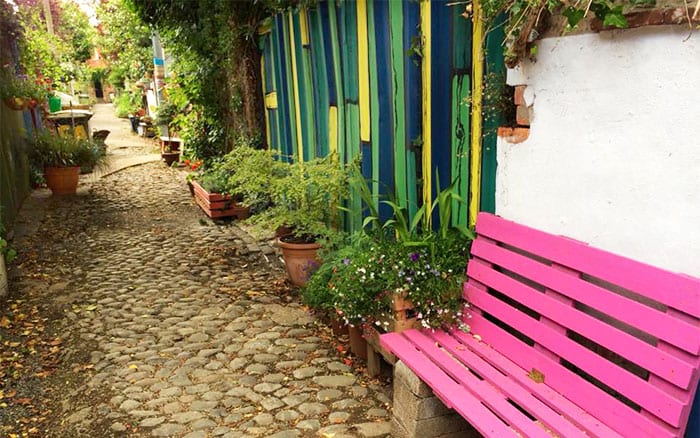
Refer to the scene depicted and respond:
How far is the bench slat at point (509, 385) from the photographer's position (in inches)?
79.4

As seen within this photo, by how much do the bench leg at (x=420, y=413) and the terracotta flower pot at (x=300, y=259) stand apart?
6.41ft

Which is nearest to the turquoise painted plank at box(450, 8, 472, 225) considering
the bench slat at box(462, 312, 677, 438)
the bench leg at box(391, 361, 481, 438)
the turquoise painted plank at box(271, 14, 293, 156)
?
the bench slat at box(462, 312, 677, 438)

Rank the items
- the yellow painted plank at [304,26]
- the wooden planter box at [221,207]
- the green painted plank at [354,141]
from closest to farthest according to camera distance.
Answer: the green painted plank at [354,141] → the yellow painted plank at [304,26] → the wooden planter box at [221,207]

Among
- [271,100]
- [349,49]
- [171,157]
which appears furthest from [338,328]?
[171,157]

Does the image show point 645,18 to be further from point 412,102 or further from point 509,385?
point 412,102

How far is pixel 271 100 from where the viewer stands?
6832 millimetres

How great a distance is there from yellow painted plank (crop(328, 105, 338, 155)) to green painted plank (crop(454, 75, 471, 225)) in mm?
1732

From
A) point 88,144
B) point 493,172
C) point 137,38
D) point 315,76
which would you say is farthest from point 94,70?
point 493,172

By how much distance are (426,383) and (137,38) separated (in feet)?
57.4

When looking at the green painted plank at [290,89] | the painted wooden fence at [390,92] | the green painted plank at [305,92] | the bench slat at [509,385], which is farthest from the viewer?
the green painted plank at [290,89]

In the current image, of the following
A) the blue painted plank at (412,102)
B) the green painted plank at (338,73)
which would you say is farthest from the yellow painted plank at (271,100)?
the blue painted plank at (412,102)

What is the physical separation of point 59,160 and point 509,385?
8709mm

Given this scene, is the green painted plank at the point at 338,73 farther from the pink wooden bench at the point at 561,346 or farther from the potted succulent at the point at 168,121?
the potted succulent at the point at 168,121

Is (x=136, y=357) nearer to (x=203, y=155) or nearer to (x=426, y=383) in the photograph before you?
(x=426, y=383)
